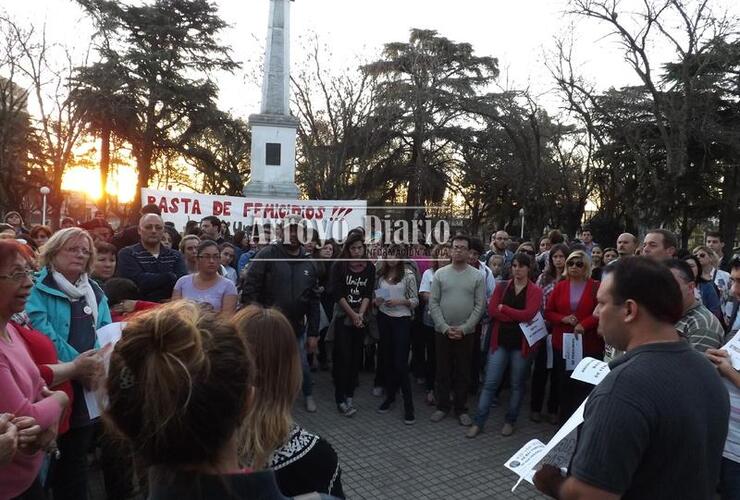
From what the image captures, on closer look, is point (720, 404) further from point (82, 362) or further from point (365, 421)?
point (365, 421)

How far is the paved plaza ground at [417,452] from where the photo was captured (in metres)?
4.12

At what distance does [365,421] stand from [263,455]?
4071 millimetres

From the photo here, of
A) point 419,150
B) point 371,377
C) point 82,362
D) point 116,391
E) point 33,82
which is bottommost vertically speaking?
point 371,377

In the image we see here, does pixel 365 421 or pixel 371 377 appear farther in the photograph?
pixel 371 377

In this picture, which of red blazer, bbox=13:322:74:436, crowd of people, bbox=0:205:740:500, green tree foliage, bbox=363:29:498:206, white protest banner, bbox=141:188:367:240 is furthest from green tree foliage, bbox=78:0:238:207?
red blazer, bbox=13:322:74:436

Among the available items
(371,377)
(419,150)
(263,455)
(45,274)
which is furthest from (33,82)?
(263,455)

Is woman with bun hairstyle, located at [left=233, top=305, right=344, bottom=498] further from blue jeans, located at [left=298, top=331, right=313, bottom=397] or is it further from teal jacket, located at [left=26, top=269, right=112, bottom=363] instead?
blue jeans, located at [left=298, top=331, right=313, bottom=397]

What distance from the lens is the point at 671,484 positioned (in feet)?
5.39

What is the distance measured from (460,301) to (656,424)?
410 cm

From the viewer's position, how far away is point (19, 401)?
7.27 ft

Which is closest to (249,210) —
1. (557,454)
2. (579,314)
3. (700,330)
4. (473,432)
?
(473,432)

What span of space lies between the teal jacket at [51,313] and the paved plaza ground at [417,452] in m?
2.26

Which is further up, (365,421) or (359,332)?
(359,332)

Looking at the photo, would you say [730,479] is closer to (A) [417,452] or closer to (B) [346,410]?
(A) [417,452]
